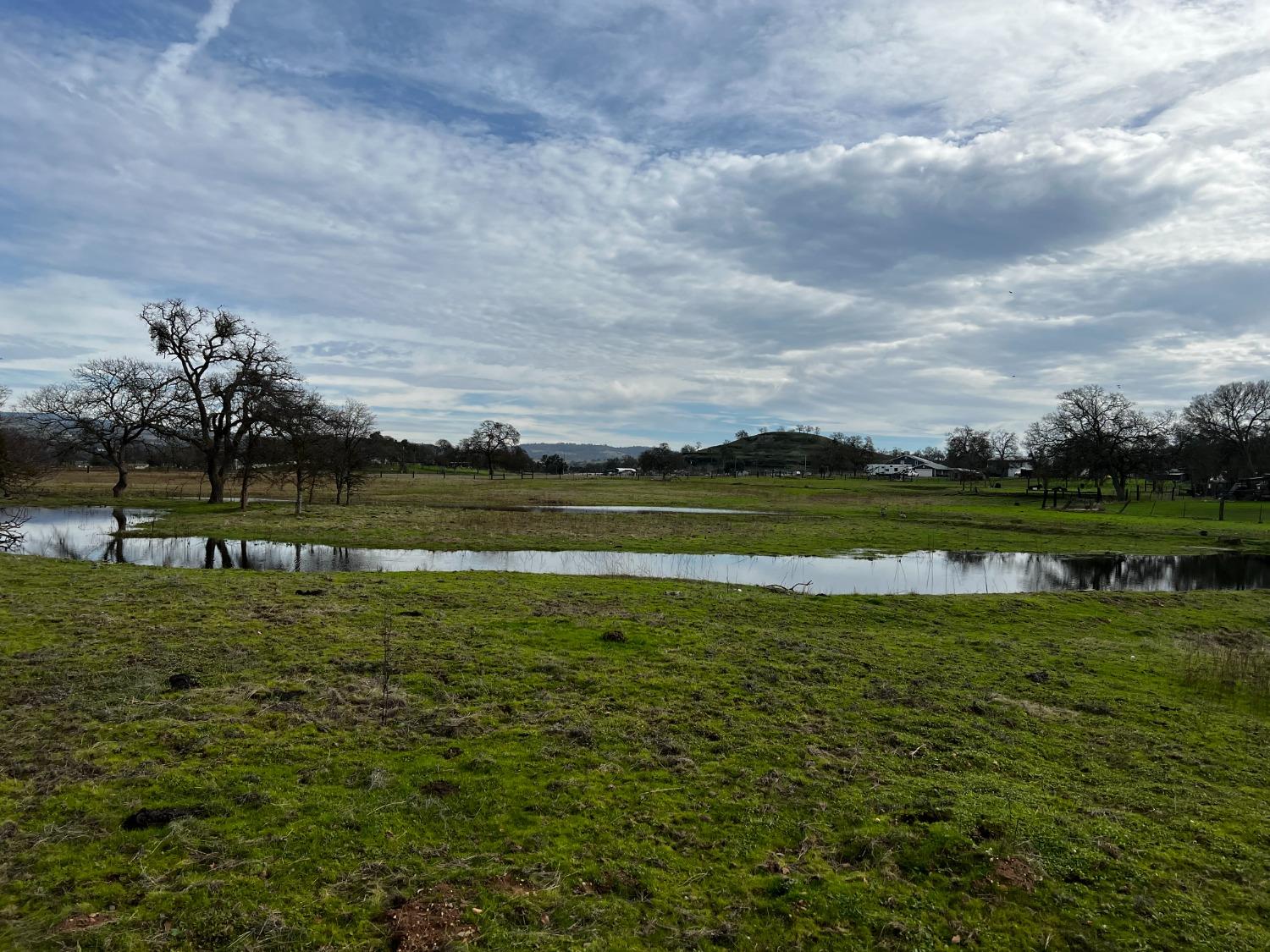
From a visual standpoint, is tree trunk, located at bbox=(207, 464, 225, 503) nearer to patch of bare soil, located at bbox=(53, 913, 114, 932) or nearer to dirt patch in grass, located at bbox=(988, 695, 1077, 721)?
patch of bare soil, located at bbox=(53, 913, 114, 932)

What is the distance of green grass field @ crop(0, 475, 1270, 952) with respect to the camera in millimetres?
4668

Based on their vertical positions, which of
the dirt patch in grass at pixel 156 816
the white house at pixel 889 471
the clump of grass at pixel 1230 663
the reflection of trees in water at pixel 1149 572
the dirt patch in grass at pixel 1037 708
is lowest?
the reflection of trees in water at pixel 1149 572

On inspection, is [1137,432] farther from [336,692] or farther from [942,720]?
[336,692]

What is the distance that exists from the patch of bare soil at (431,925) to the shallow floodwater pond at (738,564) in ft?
58.4

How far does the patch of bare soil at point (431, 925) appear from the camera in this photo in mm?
4270

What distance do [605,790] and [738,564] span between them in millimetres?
20778

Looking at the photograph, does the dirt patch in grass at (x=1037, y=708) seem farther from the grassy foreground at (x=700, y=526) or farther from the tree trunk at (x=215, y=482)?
the tree trunk at (x=215, y=482)

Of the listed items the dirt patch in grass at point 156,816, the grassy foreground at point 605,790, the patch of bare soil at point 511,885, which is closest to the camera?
the grassy foreground at point 605,790

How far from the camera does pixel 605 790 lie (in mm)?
6555

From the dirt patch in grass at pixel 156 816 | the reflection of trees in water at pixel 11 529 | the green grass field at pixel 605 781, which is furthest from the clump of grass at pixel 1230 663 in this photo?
the reflection of trees in water at pixel 11 529

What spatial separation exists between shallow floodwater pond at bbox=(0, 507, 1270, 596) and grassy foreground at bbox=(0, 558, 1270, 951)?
10.4 meters

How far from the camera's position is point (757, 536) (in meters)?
35.4

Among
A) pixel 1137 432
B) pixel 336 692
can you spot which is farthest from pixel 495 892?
pixel 1137 432

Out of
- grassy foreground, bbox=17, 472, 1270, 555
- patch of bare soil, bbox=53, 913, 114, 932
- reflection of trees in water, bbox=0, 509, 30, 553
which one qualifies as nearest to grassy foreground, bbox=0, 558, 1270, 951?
patch of bare soil, bbox=53, 913, 114, 932
